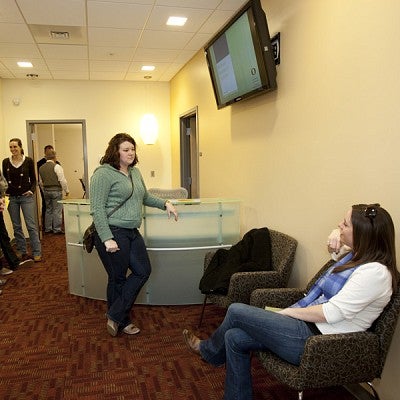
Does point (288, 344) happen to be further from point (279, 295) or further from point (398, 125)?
point (398, 125)

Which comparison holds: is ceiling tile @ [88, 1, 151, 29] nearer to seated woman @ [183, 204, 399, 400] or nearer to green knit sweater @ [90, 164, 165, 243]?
green knit sweater @ [90, 164, 165, 243]

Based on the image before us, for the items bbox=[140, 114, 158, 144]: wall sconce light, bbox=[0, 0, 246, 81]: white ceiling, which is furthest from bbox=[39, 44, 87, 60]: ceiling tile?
bbox=[140, 114, 158, 144]: wall sconce light

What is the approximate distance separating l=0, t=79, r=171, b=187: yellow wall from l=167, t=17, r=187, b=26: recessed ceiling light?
123 inches

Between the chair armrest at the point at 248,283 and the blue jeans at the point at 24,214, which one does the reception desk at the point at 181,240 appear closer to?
the chair armrest at the point at 248,283

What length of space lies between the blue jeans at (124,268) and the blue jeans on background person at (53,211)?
15.7ft

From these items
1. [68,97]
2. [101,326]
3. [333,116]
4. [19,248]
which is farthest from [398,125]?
[68,97]

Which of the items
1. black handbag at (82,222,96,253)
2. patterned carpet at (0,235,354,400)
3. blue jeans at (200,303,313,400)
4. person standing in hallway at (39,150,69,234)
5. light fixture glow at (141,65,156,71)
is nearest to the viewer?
blue jeans at (200,303,313,400)

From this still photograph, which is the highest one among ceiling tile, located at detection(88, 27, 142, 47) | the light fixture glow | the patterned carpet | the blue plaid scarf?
ceiling tile, located at detection(88, 27, 142, 47)

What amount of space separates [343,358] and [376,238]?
55 cm

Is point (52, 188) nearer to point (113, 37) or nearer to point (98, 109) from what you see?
point (98, 109)

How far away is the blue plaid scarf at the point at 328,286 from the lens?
6.31 ft

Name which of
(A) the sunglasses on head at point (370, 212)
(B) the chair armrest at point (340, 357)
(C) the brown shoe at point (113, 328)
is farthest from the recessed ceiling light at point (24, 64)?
(B) the chair armrest at point (340, 357)

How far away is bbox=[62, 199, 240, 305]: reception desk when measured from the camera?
369 centimetres

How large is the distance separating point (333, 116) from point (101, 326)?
2.45 m
